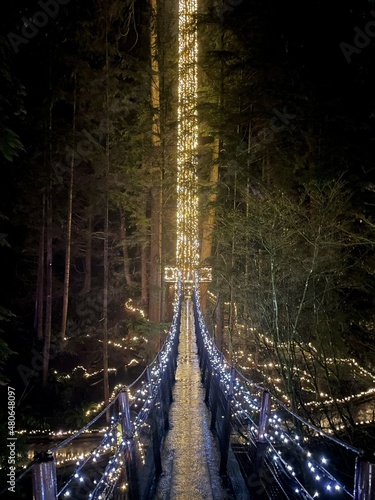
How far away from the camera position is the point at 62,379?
1054 centimetres

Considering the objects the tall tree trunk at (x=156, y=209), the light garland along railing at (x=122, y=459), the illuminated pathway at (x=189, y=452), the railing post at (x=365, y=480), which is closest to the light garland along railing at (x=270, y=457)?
the railing post at (x=365, y=480)

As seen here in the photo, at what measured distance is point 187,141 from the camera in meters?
14.4

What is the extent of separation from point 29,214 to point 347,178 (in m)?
10.00

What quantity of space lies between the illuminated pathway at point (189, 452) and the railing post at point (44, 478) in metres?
2.16

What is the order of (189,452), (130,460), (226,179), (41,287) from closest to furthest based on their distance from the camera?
(130,460), (189,452), (226,179), (41,287)

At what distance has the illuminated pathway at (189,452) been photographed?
3686 millimetres

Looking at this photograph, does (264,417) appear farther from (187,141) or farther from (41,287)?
(187,141)

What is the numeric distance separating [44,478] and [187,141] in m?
13.8

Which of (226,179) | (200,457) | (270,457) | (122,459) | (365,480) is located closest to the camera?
(365,480)

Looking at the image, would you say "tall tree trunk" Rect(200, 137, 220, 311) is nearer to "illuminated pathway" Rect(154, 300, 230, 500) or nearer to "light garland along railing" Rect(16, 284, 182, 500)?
"illuminated pathway" Rect(154, 300, 230, 500)

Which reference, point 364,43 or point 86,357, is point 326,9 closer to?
point 364,43

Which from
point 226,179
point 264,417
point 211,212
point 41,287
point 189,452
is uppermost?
point 226,179

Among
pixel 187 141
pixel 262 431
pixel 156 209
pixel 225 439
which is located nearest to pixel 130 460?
pixel 262 431

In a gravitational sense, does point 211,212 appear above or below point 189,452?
above
